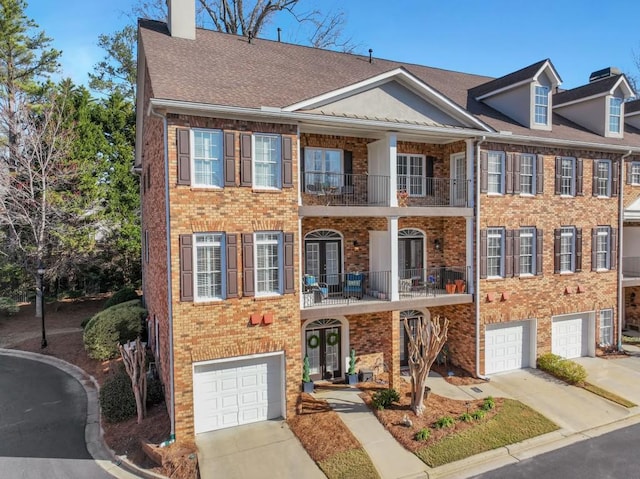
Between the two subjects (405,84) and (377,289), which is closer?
(405,84)

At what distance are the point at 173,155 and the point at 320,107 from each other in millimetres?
4556

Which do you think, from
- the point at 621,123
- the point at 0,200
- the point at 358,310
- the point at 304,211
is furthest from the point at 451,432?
the point at 0,200

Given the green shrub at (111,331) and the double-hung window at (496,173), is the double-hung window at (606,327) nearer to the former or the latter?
the double-hung window at (496,173)

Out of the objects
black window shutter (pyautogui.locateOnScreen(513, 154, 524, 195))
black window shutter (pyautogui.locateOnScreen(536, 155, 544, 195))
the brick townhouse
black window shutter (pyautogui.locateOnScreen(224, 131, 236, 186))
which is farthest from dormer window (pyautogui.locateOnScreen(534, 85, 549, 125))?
black window shutter (pyautogui.locateOnScreen(224, 131, 236, 186))

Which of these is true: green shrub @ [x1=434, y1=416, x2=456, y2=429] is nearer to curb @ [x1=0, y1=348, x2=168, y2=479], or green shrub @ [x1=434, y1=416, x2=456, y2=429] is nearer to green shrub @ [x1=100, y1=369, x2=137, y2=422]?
curb @ [x1=0, y1=348, x2=168, y2=479]

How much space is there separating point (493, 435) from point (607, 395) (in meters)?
5.37

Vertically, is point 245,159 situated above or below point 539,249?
above

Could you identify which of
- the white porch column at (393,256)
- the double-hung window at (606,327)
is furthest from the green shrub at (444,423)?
the double-hung window at (606,327)

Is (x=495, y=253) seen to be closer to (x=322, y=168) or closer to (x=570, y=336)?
(x=570, y=336)

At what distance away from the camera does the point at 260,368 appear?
1171 centimetres

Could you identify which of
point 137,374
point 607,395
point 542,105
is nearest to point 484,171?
point 542,105

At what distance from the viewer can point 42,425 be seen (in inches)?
471

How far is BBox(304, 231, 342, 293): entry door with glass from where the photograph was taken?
562 inches

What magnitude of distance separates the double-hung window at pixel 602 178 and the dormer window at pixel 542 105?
2805 millimetres
